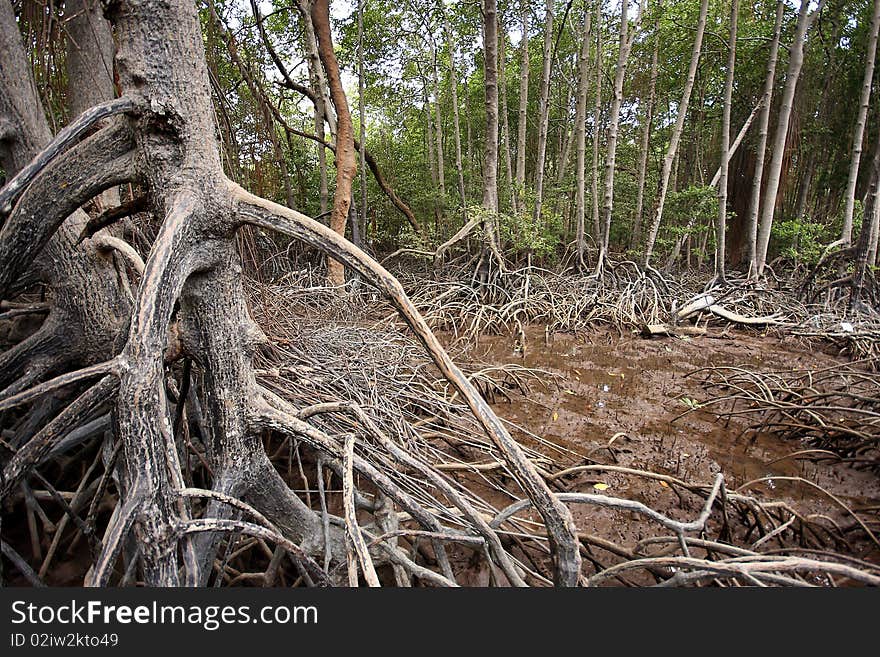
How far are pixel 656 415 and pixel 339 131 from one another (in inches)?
155

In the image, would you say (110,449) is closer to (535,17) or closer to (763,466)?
(763,466)

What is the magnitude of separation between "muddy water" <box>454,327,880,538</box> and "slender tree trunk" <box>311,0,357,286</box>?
203 cm

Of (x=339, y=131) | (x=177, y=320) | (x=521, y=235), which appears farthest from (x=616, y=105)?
(x=177, y=320)

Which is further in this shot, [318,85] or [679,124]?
[679,124]

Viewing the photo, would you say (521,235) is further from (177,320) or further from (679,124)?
(177,320)

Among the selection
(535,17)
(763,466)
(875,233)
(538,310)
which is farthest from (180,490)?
(535,17)

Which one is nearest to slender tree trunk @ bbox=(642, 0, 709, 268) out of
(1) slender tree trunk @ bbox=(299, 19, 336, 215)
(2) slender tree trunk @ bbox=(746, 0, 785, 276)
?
(2) slender tree trunk @ bbox=(746, 0, 785, 276)

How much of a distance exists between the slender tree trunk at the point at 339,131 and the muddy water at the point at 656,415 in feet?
6.65

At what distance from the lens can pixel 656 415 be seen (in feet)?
9.62

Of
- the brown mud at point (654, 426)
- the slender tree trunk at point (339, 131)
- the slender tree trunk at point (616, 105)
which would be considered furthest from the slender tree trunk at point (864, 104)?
the slender tree trunk at point (339, 131)

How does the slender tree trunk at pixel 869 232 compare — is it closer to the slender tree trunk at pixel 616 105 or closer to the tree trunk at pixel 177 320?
the slender tree trunk at pixel 616 105

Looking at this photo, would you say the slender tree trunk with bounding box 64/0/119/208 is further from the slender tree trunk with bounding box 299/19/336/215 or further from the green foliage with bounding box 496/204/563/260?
the green foliage with bounding box 496/204/563/260

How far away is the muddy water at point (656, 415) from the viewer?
2164 mm

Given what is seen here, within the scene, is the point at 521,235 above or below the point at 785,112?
below
